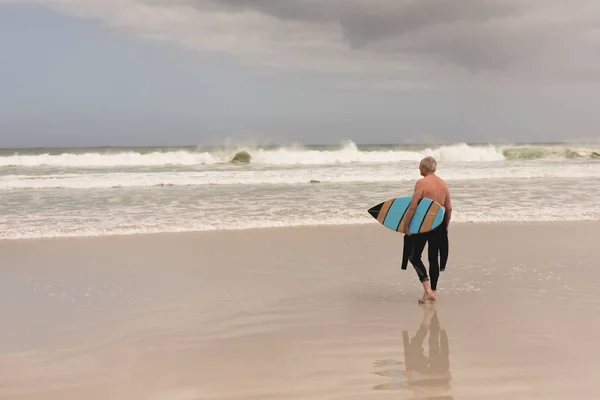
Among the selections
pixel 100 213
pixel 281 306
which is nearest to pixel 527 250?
pixel 281 306

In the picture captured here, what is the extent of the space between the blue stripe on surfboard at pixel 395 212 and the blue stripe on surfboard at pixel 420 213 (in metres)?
0.55

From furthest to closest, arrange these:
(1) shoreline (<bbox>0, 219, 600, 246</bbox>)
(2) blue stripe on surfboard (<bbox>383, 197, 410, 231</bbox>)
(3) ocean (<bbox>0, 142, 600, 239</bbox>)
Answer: (3) ocean (<bbox>0, 142, 600, 239</bbox>), (1) shoreline (<bbox>0, 219, 600, 246</bbox>), (2) blue stripe on surfboard (<bbox>383, 197, 410, 231</bbox>)

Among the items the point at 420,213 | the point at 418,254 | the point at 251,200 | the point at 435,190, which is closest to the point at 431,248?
the point at 418,254

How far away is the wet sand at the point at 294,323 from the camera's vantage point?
3.85m

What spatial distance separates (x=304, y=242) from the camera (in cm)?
977

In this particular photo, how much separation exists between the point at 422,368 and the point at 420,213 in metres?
2.20

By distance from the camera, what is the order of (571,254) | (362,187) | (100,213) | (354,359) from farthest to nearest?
1. (362,187)
2. (100,213)
3. (571,254)
4. (354,359)

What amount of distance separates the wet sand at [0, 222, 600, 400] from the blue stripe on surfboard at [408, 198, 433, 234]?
86 cm

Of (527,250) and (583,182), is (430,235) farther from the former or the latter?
(583,182)

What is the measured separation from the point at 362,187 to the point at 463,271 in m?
12.8

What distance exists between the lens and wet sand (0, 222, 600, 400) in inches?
151

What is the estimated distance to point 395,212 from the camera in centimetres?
663

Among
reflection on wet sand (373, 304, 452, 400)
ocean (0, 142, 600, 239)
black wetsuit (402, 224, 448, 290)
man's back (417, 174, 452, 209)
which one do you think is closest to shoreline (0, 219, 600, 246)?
ocean (0, 142, 600, 239)

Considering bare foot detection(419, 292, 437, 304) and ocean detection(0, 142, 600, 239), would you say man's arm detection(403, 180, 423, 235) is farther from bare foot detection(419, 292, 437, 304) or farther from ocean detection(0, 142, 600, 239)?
ocean detection(0, 142, 600, 239)
